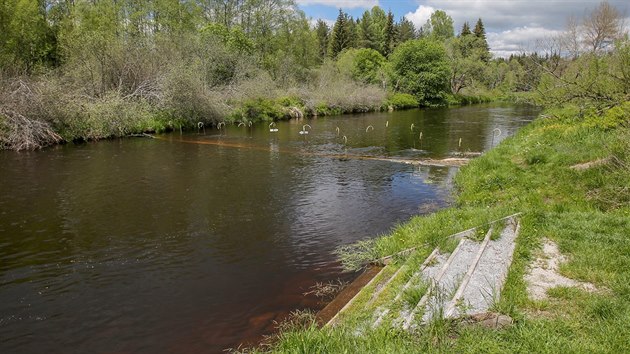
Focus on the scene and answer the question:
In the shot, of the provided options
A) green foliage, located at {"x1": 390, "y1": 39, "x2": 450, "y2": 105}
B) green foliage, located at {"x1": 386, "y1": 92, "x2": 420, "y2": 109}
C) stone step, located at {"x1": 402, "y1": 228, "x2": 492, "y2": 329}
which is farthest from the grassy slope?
green foliage, located at {"x1": 390, "y1": 39, "x2": 450, "y2": 105}

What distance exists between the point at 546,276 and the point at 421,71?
6766cm

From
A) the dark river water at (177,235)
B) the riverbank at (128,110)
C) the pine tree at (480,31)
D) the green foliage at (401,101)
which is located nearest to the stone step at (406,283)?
the dark river water at (177,235)

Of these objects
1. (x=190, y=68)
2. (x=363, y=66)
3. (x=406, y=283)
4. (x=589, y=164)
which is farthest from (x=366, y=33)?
(x=406, y=283)

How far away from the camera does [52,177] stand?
61.2 feet

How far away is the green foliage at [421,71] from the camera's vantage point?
69.9 metres

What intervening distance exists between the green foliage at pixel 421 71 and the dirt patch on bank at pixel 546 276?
6390 centimetres

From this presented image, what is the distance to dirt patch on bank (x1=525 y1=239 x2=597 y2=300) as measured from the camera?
694 centimetres

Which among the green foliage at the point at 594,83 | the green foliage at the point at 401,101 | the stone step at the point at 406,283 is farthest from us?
the green foliage at the point at 401,101

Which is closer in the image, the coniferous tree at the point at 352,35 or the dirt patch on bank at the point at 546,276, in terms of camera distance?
the dirt patch on bank at the point at 546,276

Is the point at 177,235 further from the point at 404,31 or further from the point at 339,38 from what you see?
the point at 404,31

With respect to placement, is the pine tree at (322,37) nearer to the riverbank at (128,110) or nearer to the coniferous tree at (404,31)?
the coniferous tree at (404,31)

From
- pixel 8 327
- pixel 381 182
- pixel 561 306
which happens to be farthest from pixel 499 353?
pixel 381 182

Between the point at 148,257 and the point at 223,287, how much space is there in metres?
2.65

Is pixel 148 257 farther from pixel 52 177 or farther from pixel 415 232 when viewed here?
pixel 52 177
